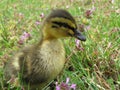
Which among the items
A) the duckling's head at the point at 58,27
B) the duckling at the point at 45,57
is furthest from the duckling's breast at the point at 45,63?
the duckling's head at the point at 58,27

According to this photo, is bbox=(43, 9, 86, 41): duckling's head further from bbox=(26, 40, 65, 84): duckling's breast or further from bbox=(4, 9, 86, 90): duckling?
bbox=(26, 40, 65, 84): duckling's breast

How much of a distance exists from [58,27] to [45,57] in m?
0.29

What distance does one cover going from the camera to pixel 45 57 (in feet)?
9.23

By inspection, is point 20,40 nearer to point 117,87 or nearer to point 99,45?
point 99,45

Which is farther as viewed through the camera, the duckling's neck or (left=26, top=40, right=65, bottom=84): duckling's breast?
the duckling's neck

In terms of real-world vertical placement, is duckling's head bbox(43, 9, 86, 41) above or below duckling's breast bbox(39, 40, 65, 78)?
above

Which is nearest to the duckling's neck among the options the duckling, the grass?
the duckling

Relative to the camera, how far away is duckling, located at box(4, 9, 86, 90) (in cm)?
276

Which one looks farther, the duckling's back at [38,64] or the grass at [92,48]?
the grass at [92,48]

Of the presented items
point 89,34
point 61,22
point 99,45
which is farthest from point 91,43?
point 61,22

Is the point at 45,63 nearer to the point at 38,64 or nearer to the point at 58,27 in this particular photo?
the point at 38,64

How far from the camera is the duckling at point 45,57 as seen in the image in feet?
9.06

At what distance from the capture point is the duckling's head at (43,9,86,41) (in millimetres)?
2879

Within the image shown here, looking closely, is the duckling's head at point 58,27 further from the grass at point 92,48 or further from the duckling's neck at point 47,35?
the grass at point 92,48
